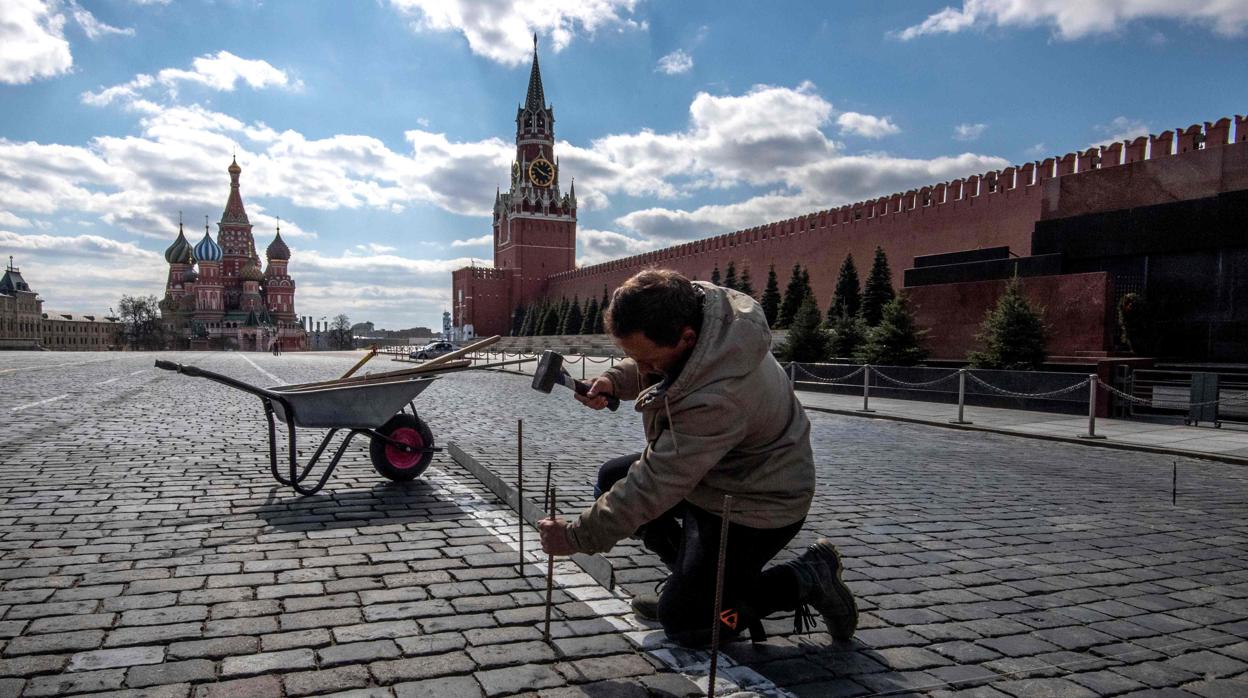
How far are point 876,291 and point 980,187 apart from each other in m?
5.04

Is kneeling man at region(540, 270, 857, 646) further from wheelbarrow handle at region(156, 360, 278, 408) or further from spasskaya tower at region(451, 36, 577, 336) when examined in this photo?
spasskaya tower at region(451, 36, 577, 336)

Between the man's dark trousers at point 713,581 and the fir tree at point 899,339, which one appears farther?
the fir tree at point 899,339

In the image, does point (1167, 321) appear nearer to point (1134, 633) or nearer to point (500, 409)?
point (500, 409)

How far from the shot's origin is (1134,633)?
2.98 meters

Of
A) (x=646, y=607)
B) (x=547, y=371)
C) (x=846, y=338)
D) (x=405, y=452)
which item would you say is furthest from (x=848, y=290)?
(x=646, y=607)

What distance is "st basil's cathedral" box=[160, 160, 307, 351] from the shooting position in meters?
96.1

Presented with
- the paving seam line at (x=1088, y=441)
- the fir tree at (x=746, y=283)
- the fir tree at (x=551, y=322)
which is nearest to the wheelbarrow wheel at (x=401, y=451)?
the paving seam line at (x=1088, y=441)

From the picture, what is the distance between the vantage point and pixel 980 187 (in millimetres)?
27672

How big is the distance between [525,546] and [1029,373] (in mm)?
12050

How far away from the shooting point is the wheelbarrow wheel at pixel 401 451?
5484mm

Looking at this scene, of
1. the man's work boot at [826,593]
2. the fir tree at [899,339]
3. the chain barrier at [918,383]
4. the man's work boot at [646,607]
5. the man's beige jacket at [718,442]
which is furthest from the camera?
the fir tree at [899,339]

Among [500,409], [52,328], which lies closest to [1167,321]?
[500,409]

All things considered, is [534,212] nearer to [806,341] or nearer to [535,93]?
[535,93]

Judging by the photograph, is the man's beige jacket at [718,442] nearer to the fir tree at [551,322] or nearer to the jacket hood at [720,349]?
the jacket hood at [720,349]
